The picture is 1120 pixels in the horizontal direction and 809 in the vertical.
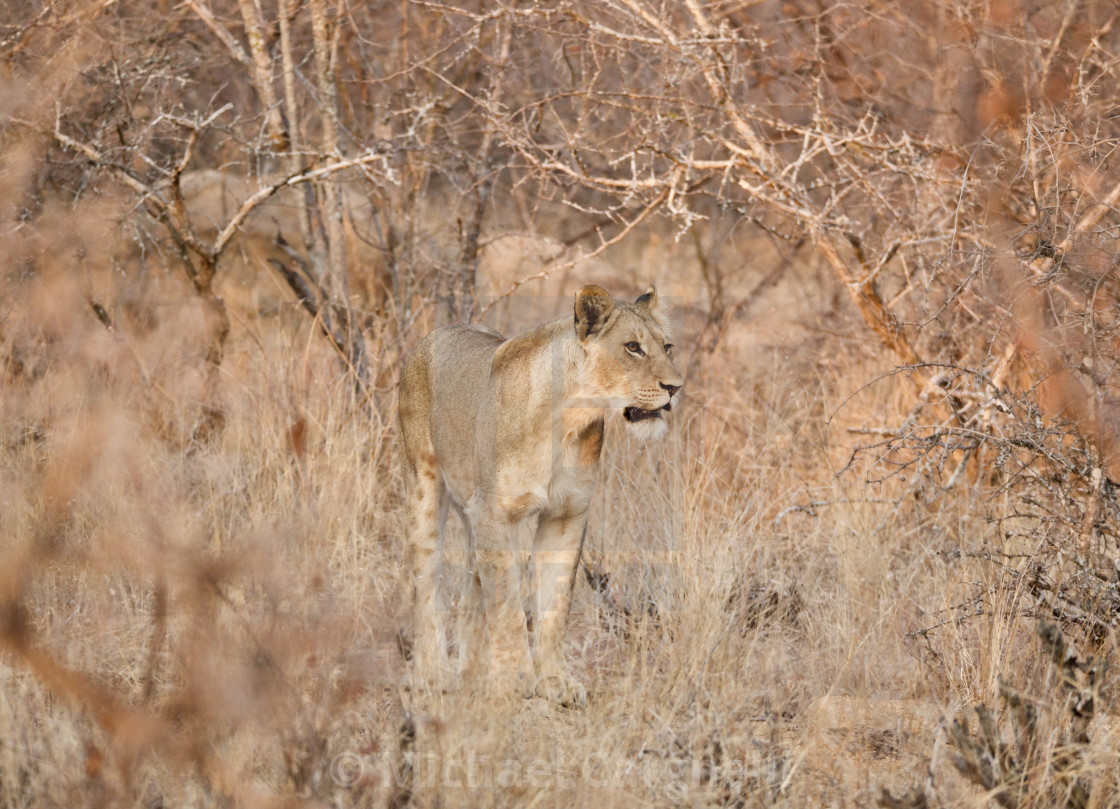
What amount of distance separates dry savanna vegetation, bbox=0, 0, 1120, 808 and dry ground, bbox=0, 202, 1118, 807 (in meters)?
0.02

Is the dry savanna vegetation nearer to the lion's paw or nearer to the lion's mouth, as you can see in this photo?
the lion's paw

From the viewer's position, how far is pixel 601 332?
415 centimetres

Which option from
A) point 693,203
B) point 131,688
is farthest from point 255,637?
point 693,203

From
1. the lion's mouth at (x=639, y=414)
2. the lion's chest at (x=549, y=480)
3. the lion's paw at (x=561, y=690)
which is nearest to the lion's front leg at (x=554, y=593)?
the lion's paw at (x=561, y=690)

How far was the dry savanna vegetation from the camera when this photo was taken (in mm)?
2908

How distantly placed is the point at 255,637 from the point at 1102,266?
3.20 meters

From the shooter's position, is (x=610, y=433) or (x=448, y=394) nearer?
(x=448, y=394)

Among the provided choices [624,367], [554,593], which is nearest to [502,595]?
[554,593]

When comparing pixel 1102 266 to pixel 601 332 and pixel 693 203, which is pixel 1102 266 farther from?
pixel 693 203

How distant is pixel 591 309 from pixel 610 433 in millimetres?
2382

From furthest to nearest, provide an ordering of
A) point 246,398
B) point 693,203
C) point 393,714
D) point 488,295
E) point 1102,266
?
point 693,203 → point 488,295 → point 246,398 → point 1102,266 → point 393,714

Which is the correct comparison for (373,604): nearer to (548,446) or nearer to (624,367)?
(548,446)

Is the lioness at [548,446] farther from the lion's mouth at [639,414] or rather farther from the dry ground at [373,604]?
the dry ground at [373,604]

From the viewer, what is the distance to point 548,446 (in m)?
4.21
